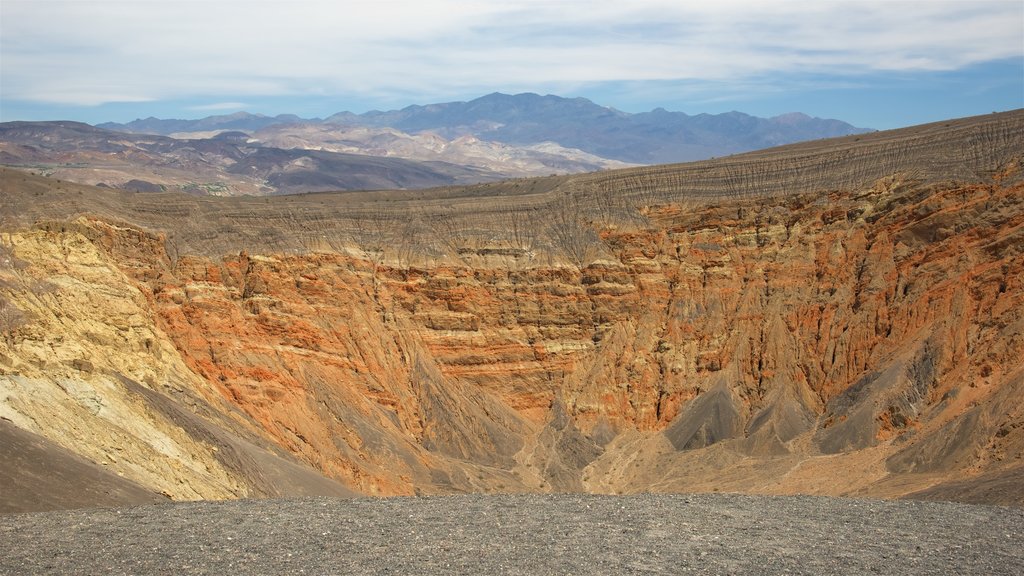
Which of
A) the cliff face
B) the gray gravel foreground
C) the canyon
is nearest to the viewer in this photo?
the gray gravel foreground

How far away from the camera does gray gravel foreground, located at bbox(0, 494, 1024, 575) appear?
65.6ft

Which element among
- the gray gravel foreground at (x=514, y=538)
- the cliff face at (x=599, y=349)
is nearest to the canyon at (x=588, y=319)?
the cliff face at (x=599, y=349)

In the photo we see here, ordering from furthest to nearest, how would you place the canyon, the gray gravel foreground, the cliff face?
the canyon, the cliff face, the gray gravel foreground

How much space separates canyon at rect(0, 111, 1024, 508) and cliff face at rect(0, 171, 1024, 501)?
0.45ft

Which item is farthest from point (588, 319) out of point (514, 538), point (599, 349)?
point (514, 538)

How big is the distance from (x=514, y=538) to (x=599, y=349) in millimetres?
33034

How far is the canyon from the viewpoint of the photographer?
142 feet

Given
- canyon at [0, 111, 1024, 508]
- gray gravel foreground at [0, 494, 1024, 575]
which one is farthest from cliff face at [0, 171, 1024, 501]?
gray gravel foreground at [0, 494, 1024, 575]

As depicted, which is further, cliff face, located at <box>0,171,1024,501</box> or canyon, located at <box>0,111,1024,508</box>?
canyon, located at <box>0,111,1024,508</box>

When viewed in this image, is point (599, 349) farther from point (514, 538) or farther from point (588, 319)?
point (514, 538)

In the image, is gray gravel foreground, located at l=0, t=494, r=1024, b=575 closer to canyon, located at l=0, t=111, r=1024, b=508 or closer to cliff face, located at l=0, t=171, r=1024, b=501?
cliff face, located at l=0, t=171, r=1024, b=501

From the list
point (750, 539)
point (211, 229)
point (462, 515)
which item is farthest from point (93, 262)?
point (750, 539)

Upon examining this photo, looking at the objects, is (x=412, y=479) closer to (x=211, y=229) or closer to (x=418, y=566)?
(x=211, y=229)

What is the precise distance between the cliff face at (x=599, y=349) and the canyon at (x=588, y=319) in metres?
0.14
